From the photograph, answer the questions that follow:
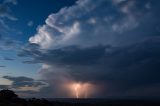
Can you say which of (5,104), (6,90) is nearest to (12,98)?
(6,90)

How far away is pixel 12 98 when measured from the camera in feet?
323

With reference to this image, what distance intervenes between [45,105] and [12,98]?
15873 mm

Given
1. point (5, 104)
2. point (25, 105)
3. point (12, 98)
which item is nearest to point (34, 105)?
point (25, 105)

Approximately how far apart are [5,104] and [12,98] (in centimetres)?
1349

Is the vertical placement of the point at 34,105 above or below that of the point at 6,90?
below

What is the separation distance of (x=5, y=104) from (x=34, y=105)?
864 cm

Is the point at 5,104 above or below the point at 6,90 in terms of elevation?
below

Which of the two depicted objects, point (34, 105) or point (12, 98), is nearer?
point (34, 105)

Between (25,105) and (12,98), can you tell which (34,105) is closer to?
(25,105)

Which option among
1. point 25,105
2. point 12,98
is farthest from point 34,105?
point 12,98

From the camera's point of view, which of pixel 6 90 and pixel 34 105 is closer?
pixel 34 105

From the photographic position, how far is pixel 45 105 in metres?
88.8

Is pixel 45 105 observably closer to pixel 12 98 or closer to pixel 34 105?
pixel 34 105

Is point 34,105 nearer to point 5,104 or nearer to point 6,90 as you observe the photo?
point 5,104
